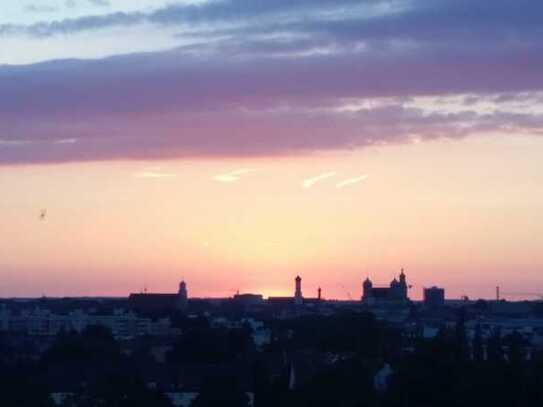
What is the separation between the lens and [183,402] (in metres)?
80.2

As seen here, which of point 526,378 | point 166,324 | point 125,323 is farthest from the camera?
point 125,323

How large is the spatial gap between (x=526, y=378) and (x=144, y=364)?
2866 centimetres

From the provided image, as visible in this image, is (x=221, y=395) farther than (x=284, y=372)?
No

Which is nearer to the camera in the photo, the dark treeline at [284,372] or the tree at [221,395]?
the dark treeline at [284,372]

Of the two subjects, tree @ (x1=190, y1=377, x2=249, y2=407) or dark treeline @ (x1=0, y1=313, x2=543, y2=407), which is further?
tree @ (x1=190, y1=377, x2=249, y2=407)

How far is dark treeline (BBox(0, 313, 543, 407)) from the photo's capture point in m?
61.8

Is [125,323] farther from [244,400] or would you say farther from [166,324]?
[244,400]

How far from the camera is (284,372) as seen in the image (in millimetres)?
87438

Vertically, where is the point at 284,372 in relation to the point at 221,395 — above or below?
above

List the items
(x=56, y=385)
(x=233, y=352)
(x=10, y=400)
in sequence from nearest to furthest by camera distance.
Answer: (x=10, y=400), (x=56, y=385), (x=233, y=352)

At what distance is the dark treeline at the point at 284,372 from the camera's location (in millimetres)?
61844

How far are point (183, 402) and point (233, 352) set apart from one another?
23.2 m

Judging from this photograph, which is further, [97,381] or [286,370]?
[286,370]

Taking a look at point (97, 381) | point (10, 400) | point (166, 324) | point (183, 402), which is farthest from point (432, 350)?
point (166, 324)
